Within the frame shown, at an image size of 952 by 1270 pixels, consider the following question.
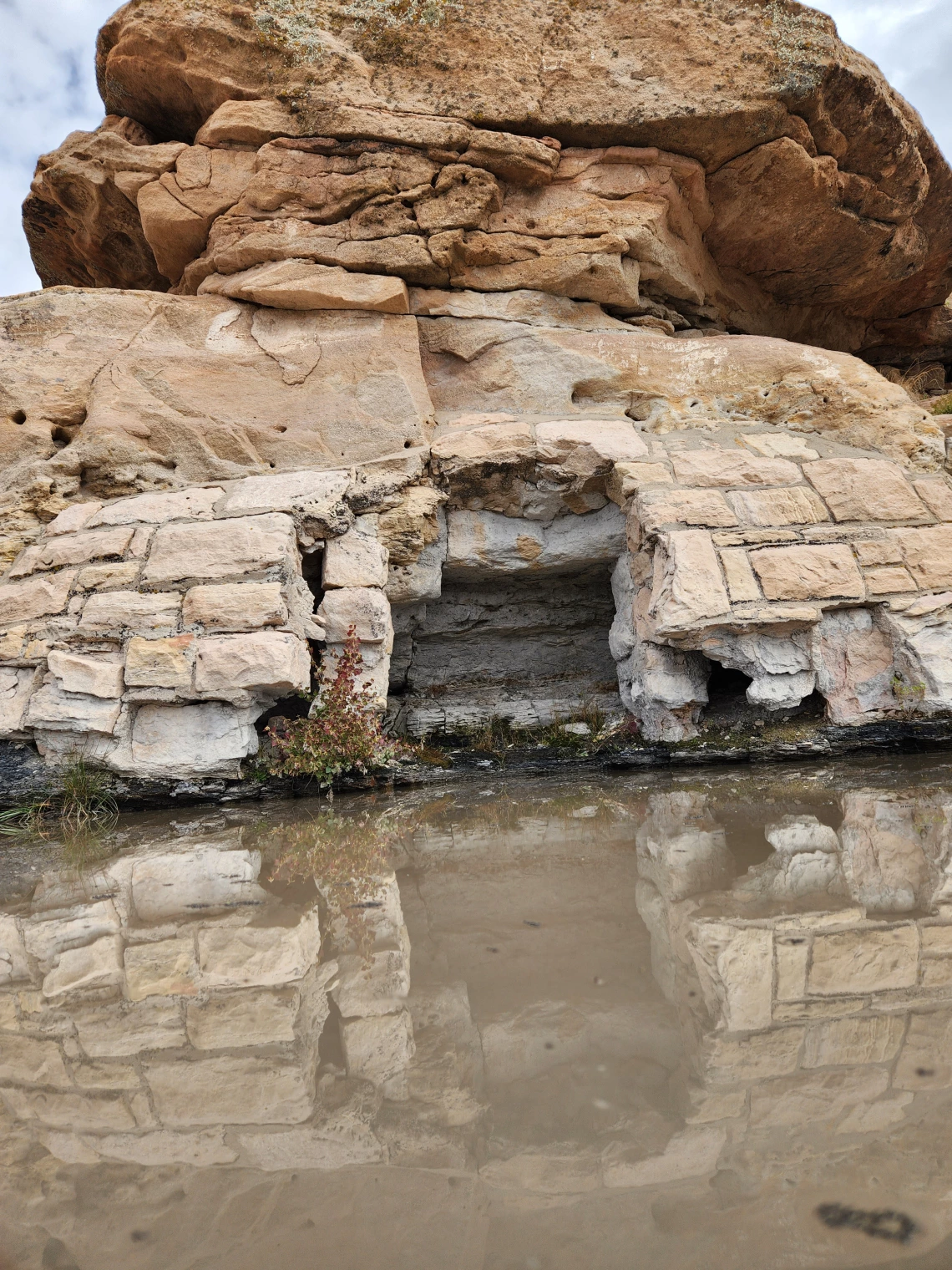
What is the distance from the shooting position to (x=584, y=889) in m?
2.45

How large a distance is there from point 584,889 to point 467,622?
3.76 meters

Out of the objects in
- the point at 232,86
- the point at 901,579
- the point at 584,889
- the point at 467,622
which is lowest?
the point at 467,622

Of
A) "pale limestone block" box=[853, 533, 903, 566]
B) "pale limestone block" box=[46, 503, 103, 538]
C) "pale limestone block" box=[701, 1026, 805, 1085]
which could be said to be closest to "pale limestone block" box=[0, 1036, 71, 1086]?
"pale limestone block" box=[701, 1026, 805, 1085]

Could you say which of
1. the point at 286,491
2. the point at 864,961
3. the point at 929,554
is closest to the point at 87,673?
the point at 286,491

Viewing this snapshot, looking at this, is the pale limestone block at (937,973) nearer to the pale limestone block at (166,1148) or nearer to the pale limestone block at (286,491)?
the pale limestone block at (166,1148)

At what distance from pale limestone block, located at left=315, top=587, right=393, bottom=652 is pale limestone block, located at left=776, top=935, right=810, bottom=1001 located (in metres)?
3.12

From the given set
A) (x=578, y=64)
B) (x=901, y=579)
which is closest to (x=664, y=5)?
(x=578, y=64)

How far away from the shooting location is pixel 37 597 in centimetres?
445

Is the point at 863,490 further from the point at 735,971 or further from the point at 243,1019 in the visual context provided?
the point at 243,1019

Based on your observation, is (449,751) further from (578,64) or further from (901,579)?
(578,64)

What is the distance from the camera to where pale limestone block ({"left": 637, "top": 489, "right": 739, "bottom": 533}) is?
4859 mm

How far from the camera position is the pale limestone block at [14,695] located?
13.5ft

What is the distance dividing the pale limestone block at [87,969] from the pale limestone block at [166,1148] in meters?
0.65

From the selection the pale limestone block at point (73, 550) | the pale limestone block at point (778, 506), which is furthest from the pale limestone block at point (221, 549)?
the pale limestone block at point (778, 506)
